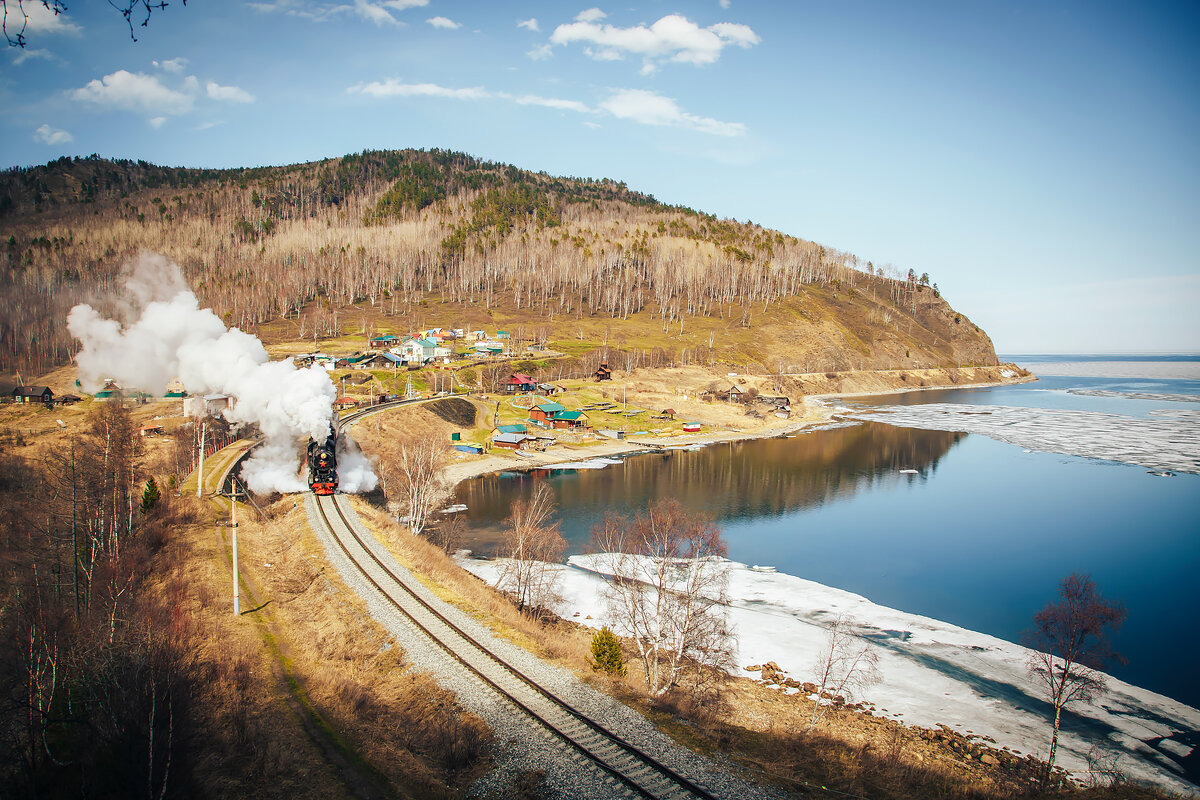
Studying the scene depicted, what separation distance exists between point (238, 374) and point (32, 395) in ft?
215

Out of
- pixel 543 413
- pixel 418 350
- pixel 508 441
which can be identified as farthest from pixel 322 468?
pixel 418 350

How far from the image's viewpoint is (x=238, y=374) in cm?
4784

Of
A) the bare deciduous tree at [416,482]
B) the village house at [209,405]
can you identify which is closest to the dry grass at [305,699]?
the bare deciduous tree at [416,482]

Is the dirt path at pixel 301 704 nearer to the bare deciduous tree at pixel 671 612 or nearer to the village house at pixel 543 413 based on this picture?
the bare deciduous tree at pixel 671 612

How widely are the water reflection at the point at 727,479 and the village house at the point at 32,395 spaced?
67457 millimetres

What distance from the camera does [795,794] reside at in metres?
16.3

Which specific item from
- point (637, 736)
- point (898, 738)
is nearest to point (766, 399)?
point (898, 738)

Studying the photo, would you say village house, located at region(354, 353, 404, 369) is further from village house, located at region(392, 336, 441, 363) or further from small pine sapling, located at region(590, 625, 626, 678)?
small pine sapling, located at region(590, 625, 626, 678)

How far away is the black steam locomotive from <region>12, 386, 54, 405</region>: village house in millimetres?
68970

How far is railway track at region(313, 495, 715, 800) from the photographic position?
1600cm

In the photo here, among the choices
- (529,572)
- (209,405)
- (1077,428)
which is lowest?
(529,572)

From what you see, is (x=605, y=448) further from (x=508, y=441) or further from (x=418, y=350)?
(x=418, y=350)

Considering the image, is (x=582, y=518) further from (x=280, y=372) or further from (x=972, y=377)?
(x=972, y=377)

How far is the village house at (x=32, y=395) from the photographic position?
86062mm
